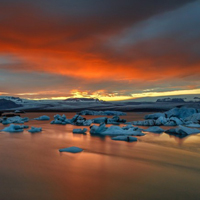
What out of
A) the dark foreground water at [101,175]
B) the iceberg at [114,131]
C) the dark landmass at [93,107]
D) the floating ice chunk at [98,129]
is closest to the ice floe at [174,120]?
the iceberg at [114,131]

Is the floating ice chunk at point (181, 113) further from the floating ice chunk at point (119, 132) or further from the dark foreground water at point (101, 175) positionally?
the dark foreground water at point (101, 175)

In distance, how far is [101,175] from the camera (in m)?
5.17

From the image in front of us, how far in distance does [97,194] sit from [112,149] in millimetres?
4547

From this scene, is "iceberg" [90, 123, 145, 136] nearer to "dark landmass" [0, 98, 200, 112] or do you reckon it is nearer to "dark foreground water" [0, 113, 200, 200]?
"dark foreground water" [0, 113, 200, 200]

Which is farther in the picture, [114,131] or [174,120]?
[174,120]

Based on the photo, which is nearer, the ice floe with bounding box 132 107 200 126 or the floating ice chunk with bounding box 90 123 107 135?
the floating ice chunk with bounding box 90 123 107 135

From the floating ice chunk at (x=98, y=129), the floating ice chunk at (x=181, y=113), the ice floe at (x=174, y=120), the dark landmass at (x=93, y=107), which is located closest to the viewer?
the floating ice chunk at (x=98, y=129)

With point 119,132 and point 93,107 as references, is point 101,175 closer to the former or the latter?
point 119,132

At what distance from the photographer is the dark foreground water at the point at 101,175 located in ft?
13.3

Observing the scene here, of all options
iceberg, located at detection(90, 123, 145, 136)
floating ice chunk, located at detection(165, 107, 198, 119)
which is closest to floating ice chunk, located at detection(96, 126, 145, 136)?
iceberg, located at detection(90, 123, 145, 136)

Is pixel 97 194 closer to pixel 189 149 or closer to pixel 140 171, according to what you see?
pixel 140 171

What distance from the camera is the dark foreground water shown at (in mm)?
4066

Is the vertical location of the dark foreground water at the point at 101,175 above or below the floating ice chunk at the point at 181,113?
below

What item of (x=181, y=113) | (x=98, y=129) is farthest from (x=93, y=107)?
(x=98, y=129)
